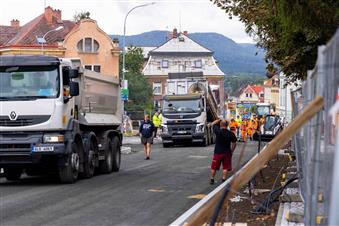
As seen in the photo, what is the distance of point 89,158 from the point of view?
1652 cm

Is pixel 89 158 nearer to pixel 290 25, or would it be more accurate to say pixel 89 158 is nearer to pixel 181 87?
pixel 290 25

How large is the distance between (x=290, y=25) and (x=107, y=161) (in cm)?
990

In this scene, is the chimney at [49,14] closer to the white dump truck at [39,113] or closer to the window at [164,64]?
the window at [164,64]

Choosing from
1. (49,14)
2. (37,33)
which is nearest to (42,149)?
(37,33)

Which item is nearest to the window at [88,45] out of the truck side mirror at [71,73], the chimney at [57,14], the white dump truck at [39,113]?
the chimney at [57,14]

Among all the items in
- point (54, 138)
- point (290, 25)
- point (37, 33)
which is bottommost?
point (54, 138)

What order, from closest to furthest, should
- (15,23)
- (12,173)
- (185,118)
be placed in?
1. (12,173)
2. (185,118)
3. (15,23)

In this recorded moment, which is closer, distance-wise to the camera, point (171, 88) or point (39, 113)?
point (39, 113)

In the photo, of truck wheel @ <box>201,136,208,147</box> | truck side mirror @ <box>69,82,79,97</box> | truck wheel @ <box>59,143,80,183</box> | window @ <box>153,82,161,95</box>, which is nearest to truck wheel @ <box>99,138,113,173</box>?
truck wheel @ <box>59,143,80,183</box>

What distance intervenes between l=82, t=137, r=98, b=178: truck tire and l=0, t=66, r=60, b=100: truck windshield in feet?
7.05

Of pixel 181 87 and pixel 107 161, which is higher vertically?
pixel 181 87

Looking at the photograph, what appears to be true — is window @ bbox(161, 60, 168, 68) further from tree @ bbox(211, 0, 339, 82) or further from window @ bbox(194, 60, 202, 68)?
tree @ bbox(211, 0, 339, 82)

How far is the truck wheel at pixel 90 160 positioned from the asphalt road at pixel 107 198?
0.26 m

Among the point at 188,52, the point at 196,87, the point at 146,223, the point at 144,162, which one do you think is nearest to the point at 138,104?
the point at 188,52
